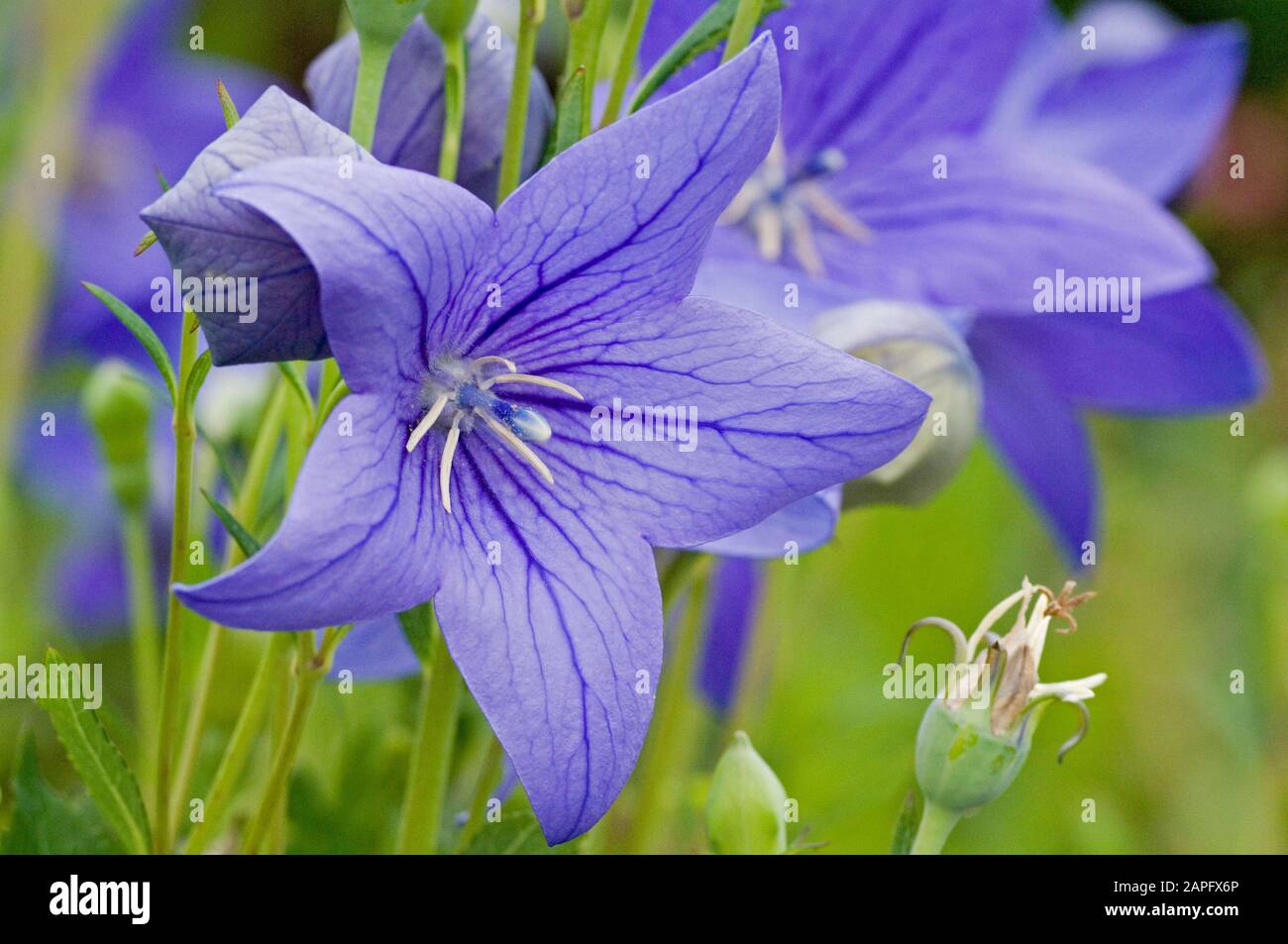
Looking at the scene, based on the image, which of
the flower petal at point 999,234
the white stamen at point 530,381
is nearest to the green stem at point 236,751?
the white stamen at point 530,381

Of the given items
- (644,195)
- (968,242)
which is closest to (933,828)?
(644,195)

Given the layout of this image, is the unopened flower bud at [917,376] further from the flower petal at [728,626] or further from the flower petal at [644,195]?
the flower petal at [728,626]

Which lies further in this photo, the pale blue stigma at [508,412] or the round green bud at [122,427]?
the round green bud at [122,427]

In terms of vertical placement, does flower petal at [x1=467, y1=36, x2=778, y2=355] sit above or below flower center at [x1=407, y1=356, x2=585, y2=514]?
above

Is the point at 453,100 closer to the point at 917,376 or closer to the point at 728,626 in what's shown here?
the point at 917,376

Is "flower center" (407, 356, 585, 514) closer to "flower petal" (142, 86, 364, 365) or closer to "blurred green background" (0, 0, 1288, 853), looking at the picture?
"flower petal" (142, 86, 364, 365)

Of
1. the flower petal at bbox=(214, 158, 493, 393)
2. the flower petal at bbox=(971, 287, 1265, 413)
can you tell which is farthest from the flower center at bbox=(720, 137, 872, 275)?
the flower petal at bbox=(214, 158, 493, 393)
